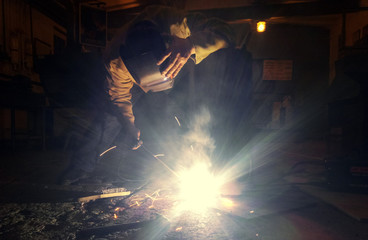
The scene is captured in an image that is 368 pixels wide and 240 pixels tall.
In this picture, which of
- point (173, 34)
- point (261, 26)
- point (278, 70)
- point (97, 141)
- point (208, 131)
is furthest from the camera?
point (278, 70)

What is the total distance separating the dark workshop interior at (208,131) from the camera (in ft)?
5.89

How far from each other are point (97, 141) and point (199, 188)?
169 centimetres

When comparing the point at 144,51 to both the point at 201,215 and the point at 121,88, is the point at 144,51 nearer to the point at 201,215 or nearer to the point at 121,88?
the point at 121,88

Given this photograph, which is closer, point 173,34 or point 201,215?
point 201,215

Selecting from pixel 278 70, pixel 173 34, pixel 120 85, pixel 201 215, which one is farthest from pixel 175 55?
pixel 278 70

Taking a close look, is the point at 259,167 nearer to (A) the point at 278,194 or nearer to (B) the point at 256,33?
(A) the point at 278,194

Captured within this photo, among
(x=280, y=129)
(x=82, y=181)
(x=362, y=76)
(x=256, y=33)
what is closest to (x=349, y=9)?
(x=256, y=33)

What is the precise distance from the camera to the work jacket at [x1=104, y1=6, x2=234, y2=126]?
88.4 inches

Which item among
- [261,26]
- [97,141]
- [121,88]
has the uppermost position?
[261,26]

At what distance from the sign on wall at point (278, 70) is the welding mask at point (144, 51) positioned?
6.02 m

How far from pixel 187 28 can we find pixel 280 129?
5.55m

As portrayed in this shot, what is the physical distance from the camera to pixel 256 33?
7207 millimetres

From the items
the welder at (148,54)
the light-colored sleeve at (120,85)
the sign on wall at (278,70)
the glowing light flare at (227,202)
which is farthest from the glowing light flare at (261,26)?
the glowing light flare at (227,202)

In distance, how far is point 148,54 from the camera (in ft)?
6.36
